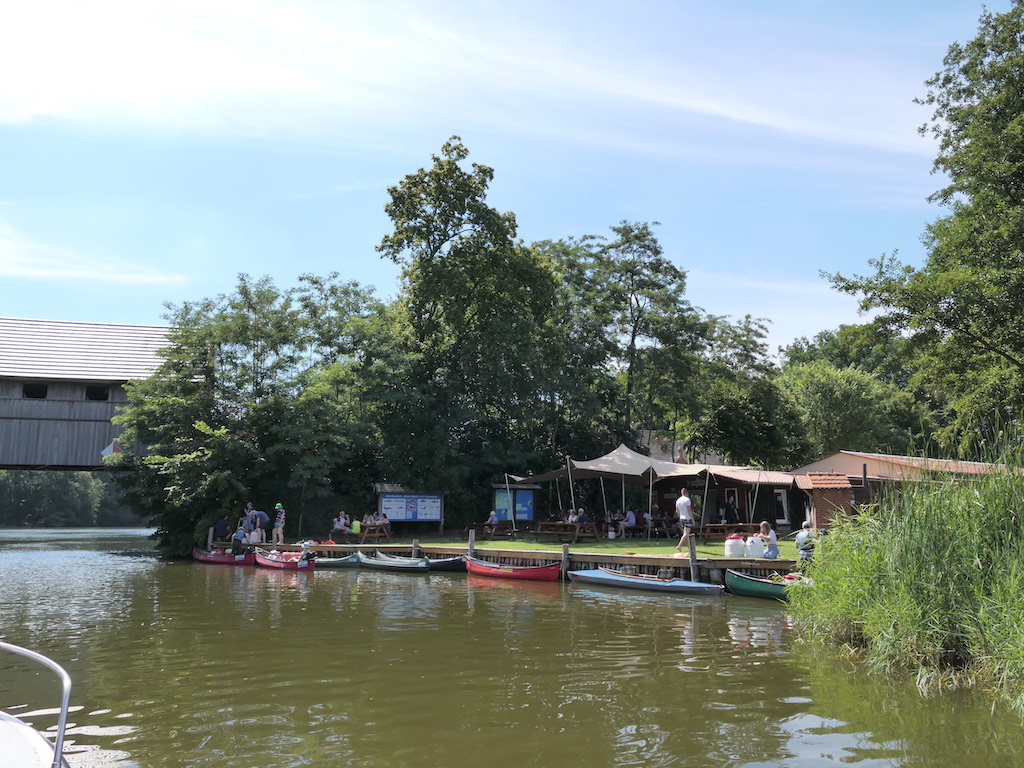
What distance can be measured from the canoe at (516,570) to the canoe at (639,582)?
18.2 inches

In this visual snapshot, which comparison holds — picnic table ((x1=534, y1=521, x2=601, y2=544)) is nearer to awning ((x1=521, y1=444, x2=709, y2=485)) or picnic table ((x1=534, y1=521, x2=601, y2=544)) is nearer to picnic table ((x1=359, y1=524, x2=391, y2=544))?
awning ((x1=521, y1=444, x2=709, y2=485))

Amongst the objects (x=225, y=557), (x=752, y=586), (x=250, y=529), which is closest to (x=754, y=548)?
(x=752, y=586)

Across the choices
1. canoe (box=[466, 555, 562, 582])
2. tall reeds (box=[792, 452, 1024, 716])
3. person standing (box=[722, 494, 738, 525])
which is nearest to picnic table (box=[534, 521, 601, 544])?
canoe (box=[466, 555, 562, 582])

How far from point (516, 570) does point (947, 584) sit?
532 inches

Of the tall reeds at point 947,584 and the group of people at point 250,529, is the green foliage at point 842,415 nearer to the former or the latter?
the group of people at point 250,529

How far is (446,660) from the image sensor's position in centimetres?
1055

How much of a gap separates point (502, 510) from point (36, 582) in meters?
14.9

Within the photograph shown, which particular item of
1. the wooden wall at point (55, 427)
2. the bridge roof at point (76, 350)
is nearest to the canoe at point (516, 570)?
the bridge roof at point (76, 350)

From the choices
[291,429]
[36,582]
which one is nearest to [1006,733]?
[36,582]

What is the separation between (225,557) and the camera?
2727cm

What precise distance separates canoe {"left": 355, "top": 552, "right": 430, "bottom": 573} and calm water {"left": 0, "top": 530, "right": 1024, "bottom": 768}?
23.6 ft

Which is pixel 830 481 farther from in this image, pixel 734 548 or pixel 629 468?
pixel 629 468

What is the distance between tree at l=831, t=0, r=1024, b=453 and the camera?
2089 cm

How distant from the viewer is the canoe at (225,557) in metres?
26.8
